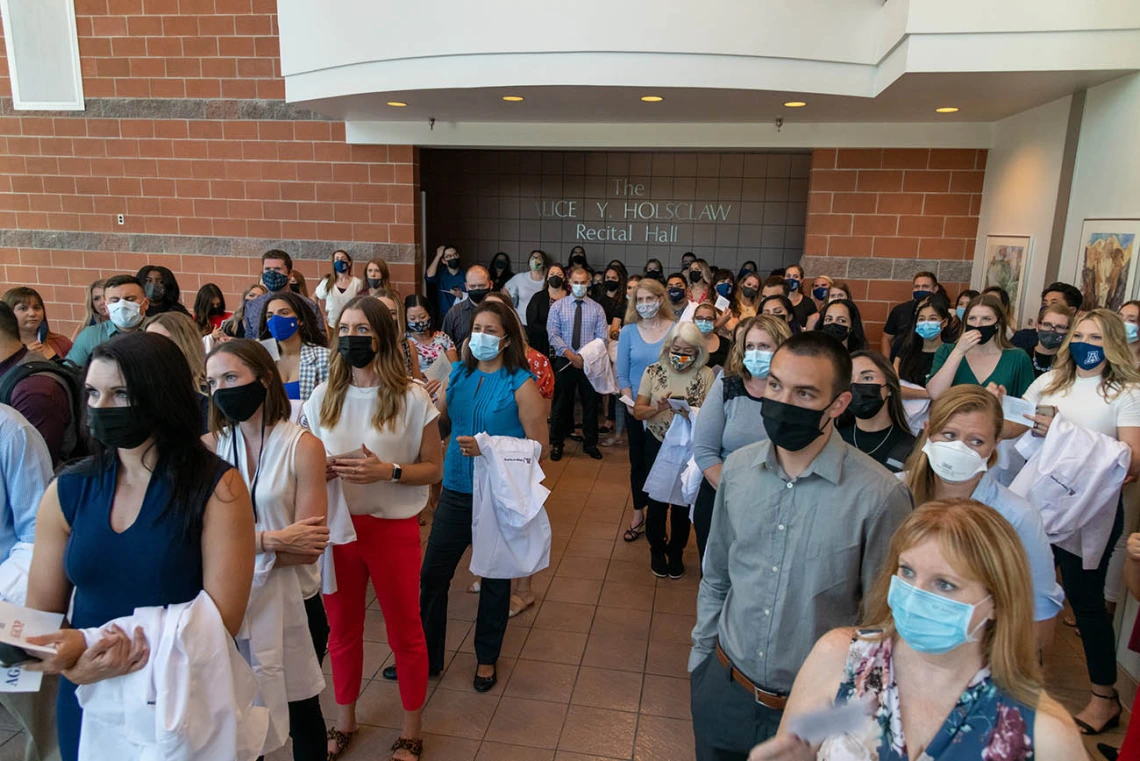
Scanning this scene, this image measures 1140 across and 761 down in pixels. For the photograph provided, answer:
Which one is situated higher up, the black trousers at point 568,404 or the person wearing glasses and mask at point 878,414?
the person wearing glasses and mask at point 878,414

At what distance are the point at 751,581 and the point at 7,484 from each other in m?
2.48

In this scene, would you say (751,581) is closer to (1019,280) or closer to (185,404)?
(185,404)

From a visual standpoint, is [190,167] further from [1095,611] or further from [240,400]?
[1095,611]

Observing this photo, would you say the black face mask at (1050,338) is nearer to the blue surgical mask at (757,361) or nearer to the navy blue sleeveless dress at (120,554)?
the blue surgical mask at (757,361)

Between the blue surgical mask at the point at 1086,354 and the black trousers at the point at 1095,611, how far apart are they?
2.15 feet

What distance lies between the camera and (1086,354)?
3.42 metres

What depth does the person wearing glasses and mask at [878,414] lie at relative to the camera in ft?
10.2

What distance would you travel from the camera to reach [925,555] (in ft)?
4.77

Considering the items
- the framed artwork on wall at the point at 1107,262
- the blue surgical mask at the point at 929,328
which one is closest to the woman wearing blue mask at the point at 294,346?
the blue surgical mask at the point at 929,328

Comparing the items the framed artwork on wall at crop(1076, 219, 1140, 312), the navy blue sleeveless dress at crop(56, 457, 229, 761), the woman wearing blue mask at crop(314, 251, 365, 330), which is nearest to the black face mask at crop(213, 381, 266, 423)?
the navy blue sleeveless dress at crop(56, 457, 229, 761)

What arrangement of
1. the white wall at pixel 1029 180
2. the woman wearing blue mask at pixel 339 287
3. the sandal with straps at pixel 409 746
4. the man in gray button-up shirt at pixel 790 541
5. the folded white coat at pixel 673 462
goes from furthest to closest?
the woman wearing blue mask at pixel 339 287 < the white wall at pixel 1029 180 < the folded white coat at pixel 673 462 < the sandal with straps at pixel 409 746 < the man in gray button-up shirt at pixel 790 541

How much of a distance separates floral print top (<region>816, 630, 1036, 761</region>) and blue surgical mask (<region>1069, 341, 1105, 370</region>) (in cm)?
268

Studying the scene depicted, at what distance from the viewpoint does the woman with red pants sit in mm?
2896

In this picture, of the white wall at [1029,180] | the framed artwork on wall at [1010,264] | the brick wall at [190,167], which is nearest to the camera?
the white wall at [1029,180]
